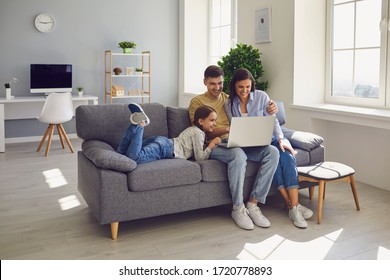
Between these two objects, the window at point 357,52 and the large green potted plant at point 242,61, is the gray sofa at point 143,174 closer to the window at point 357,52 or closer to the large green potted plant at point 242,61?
the window at point 357,52

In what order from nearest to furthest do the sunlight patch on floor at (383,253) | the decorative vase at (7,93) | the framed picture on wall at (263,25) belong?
1. the sunlight patch on floor at (383,253)
2. the framed picture on wall at (263,25)
3. the decorative vase at (7,93)

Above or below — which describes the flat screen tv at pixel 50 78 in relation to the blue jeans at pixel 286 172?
above

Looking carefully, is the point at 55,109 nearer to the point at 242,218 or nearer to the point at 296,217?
the point at 242,218

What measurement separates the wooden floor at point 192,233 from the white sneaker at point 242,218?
0.17ft

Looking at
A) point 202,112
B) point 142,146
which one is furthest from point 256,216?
point 142,146

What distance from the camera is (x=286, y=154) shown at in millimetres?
3203

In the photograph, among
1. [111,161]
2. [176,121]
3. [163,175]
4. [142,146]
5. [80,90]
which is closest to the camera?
[111,161]

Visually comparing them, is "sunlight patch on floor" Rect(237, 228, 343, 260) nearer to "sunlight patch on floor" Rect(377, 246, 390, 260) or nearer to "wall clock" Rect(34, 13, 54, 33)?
"sunlight patch on floor" Rect(377, 246, 390, 260)

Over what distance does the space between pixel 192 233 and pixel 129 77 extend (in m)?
4.75

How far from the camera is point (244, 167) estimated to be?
Result: 121 inches

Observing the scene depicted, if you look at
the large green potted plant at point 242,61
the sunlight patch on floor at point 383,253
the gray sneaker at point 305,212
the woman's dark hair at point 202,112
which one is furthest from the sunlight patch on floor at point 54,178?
the sunlight patch on floor at point 383,253

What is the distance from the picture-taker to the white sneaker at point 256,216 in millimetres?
3025

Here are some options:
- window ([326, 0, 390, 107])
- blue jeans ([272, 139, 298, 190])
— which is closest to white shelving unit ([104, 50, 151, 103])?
window ([326, 0, 390, 107])

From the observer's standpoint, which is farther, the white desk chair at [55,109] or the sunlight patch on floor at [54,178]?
the white desk chair at [55,109]
